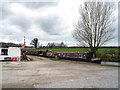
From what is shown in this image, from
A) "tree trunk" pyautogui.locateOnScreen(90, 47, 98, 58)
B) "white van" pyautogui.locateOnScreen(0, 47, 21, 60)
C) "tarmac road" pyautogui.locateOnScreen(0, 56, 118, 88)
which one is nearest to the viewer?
"tarmac road" pyautogui.locateOnScreen(0, 56, 118, 88)

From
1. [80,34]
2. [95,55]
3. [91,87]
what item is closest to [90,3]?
[80,34]

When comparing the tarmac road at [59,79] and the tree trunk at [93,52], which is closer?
the tarmac road at [59,79]

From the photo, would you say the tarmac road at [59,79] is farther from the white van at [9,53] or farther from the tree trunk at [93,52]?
the tree trunk at [93,52]

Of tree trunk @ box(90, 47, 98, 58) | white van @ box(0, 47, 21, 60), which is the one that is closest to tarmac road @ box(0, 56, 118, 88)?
white van @ box(0, 47, 21, 60)

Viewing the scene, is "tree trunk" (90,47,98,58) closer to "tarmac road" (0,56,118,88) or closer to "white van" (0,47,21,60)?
"tarmac road" (0,56,118,88)

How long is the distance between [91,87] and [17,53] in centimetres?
1403

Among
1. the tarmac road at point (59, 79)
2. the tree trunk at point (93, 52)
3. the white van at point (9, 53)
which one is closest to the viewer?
the tarmac road at point (59, 79)

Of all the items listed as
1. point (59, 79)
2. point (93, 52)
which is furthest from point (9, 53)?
point (93, 52)

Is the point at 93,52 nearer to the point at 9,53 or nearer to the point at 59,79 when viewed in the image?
the point at 59,79

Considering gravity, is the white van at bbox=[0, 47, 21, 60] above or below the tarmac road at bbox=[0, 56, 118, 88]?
above

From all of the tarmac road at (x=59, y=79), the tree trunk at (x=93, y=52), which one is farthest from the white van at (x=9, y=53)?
the tree trunk at (x=93, y=52)

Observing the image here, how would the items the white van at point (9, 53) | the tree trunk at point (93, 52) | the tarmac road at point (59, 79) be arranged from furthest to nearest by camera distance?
the tree trunk at point (93, 52), the white van at point (9, 53), the tarmac road at point (59, 79)

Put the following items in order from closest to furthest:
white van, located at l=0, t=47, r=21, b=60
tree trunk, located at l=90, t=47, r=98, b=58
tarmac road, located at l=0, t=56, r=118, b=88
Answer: tarmac road, located at l=0, t=56, r=118, b=88
white van, located at l=0, t=47, r=21, b=60
tree trunk, located at l=90, t=47, r=98, b=58

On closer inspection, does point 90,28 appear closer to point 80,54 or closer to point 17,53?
point 80,54
